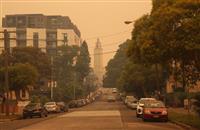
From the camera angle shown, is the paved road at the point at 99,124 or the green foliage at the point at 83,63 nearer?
the paved road at the point at 99,124

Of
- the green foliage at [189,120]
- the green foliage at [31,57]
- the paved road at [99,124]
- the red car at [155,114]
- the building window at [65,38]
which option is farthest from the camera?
the building window at [65,38]

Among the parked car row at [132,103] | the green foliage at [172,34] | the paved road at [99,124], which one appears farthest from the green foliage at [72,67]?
the green foliage at [172,34]

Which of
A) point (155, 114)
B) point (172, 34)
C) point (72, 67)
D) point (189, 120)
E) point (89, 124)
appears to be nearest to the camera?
point (172, 34)

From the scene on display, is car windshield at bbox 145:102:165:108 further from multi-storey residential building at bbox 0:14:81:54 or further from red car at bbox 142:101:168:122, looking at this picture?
multi-storey residential building at bbox 0:14:81:54

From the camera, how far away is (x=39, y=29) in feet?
555

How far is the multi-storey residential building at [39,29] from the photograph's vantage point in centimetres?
16225

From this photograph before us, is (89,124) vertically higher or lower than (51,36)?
lower

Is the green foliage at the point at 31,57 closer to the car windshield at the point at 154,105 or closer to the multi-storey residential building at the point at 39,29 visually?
the multi-storey residential building at the point at 39,29

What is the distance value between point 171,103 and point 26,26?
4015 inches

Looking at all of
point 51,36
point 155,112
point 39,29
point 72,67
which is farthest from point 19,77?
point 51,36

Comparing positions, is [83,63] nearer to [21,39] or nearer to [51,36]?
[51,36]

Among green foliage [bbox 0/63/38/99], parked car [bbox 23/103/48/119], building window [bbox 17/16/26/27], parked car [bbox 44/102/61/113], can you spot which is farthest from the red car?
building window [bbox 17/16/26/27]

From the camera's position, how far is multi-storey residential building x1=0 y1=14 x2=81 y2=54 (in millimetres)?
162250

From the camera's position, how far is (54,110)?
227 feet
